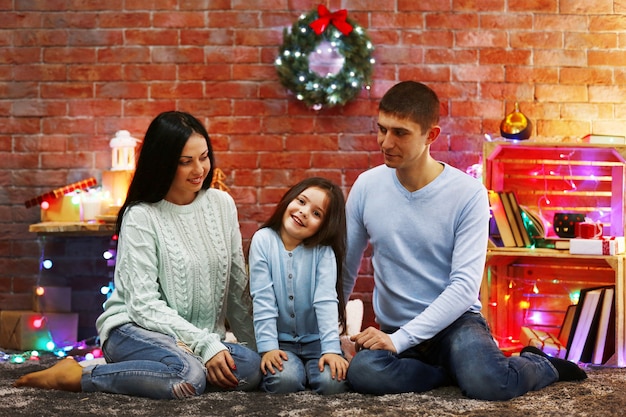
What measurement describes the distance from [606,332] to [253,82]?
1.96 m

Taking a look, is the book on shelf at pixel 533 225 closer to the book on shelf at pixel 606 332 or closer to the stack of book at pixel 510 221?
the stack of book at pixel 510 221

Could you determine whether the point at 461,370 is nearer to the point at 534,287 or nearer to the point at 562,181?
the point at 534,287

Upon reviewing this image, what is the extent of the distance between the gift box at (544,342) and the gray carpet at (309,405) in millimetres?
789

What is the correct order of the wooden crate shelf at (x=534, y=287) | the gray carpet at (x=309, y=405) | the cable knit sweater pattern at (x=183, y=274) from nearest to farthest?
the gray carpet at (x=309, y=405) → the cable knit sweater pattern at (x=183, y=274) → the wooden crate shelf at (x=534, y=287)

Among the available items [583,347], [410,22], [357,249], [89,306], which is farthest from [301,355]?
[410,22]

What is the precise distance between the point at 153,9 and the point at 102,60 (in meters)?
0.35

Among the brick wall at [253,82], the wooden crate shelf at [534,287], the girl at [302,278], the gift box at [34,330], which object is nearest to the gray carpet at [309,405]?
the girl at [302,278]

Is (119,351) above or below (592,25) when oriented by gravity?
below

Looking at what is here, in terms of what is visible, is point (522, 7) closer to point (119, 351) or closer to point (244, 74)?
point (244, 74)

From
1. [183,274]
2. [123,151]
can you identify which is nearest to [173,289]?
[183,274]

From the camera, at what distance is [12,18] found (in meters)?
3.86

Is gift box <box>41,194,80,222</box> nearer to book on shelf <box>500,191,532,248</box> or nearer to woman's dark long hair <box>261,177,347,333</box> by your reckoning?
woman's dark long hair <box>261,177,347,333</box>

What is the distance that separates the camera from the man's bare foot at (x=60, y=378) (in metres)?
2.39

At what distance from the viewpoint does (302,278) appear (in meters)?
2.54
